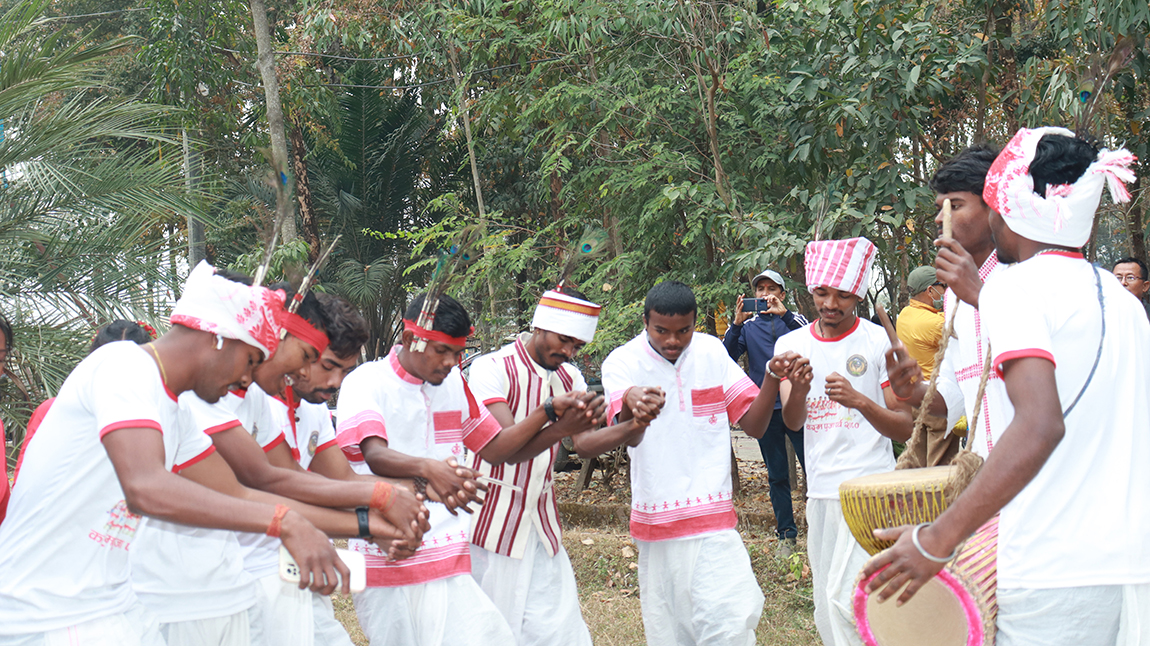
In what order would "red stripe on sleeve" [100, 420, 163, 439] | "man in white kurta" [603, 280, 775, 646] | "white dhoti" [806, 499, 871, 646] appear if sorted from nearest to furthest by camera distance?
"red stripe on sleeve" [100, 420, 163, 439], "white dhoti" [806, 499, 871, 646], "man in white kurta" [603, 280, 775, 646]

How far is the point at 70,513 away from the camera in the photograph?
278 cm

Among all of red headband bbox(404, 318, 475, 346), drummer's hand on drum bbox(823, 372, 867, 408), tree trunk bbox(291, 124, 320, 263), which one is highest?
tree trunk bbox(291, 124, 320, 263)

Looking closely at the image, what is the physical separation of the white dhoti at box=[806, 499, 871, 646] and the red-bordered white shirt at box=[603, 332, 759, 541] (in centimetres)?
42

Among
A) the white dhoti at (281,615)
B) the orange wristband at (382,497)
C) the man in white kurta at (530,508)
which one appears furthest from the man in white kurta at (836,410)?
the white dhoti at (281,615)

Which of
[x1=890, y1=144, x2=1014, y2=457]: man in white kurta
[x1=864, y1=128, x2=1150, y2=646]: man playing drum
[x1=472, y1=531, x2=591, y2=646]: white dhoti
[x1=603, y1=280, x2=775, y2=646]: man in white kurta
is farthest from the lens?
[x1=603, y1=280, x2=775, y2=646]: man in white kurta

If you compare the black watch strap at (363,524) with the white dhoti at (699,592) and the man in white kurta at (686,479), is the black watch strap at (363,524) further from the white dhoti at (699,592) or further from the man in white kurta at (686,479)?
the white dhoti at (699,592)

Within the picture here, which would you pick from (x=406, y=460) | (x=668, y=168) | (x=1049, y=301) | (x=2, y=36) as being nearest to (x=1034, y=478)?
(x=1049, y=301)

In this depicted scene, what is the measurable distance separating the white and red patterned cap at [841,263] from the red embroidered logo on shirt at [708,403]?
75 centimetres

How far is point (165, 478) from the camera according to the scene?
2.62 m

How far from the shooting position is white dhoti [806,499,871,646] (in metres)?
4.68

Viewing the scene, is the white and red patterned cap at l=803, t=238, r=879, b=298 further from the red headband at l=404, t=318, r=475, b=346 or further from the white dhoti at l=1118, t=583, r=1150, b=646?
the white dhoti at l=1118, t=583, r=1150, b=646

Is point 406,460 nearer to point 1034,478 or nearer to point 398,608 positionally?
point 398,608

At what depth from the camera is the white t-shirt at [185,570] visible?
354 cm

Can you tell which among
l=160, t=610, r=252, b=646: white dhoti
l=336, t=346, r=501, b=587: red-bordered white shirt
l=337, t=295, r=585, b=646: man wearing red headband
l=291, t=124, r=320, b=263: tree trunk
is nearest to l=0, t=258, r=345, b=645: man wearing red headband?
l=160, t=610, r=252, b=646: white dhoti
